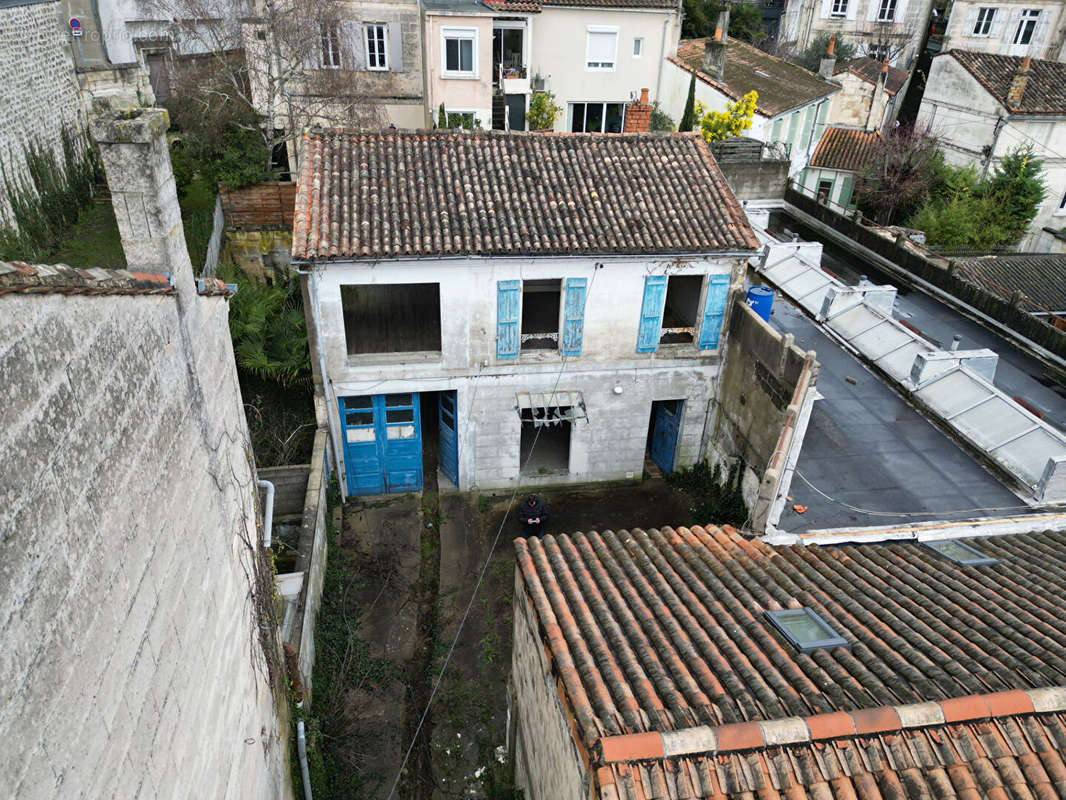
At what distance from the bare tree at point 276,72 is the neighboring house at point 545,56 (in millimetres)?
3185

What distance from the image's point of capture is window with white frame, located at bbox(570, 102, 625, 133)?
30666 mm

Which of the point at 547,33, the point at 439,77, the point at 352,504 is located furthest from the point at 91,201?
the point at 547,33

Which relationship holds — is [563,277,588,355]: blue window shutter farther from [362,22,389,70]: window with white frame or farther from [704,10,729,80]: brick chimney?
[704,10,729,80]: brick chimney

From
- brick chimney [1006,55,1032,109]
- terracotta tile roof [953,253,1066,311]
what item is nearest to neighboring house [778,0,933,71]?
brick chimney [1006,55,1032,109]

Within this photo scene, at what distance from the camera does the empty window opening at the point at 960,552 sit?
29.3 ft

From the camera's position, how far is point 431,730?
37.5 feet

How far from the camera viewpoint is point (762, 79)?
32.9 metres

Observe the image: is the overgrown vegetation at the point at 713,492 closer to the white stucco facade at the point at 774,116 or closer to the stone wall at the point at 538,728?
the stone wall at the point at 538,728

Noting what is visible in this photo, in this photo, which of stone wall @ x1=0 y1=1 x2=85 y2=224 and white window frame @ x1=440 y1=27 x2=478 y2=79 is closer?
stone wall @ x1=0 y1=1 x2=85 y2=224

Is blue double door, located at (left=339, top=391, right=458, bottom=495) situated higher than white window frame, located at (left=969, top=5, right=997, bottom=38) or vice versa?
white window frame, located at (left=969, top=5, right=997, bottom=38)

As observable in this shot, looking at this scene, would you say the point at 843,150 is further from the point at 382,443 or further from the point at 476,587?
the point at 476,587

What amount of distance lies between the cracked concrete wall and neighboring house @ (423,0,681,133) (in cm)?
2069

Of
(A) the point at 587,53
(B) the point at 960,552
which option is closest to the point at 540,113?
(A) the point at 587,53

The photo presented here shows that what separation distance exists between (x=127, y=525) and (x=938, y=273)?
65.6ft
